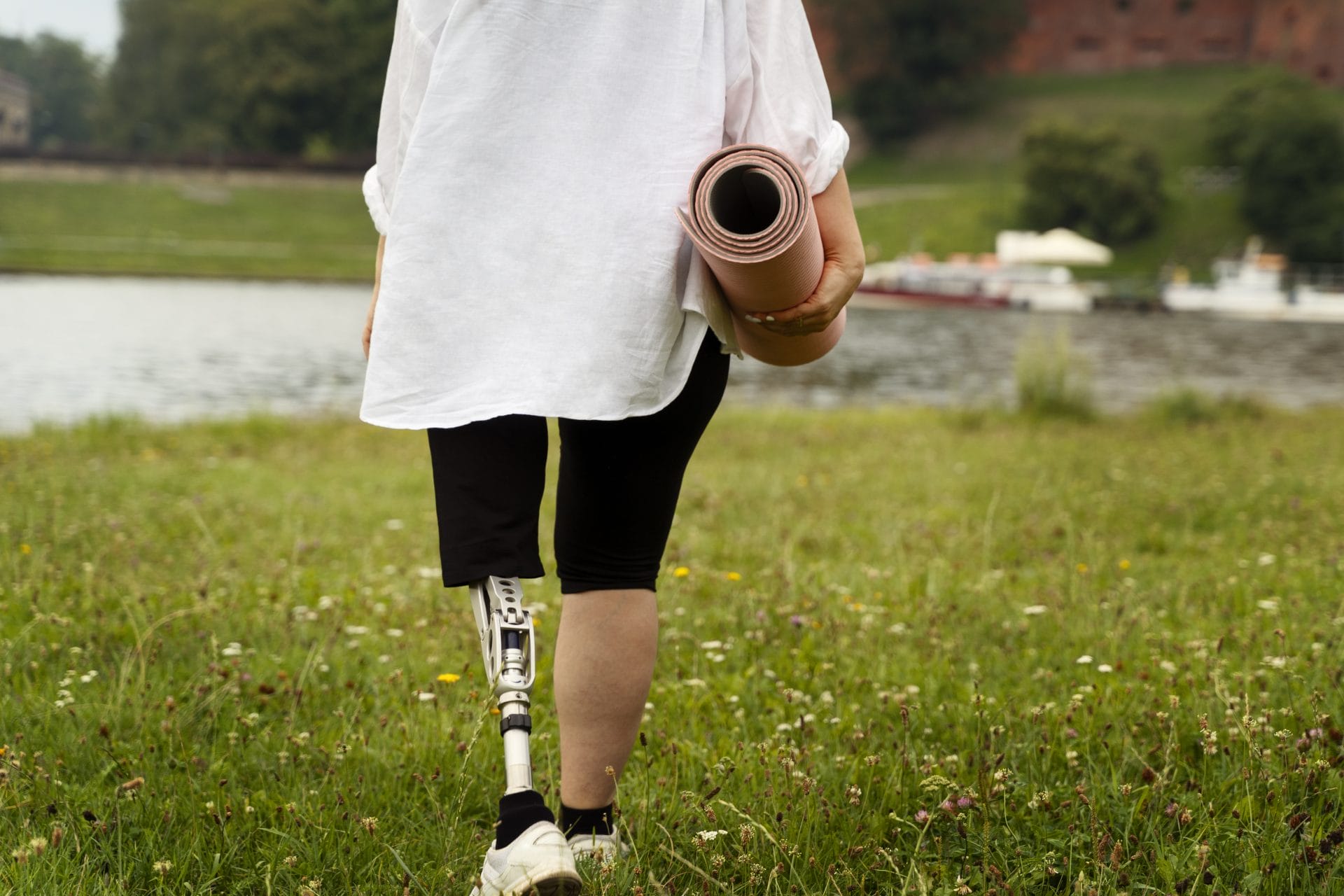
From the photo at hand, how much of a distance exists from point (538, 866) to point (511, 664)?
0.25 m

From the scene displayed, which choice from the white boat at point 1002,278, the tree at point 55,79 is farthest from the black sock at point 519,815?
the tree at point 55,79

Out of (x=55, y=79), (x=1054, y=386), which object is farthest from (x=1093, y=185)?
(x=55, y=79)

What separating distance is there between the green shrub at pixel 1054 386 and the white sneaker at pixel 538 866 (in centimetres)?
977

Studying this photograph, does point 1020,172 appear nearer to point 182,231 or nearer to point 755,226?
point 182,231

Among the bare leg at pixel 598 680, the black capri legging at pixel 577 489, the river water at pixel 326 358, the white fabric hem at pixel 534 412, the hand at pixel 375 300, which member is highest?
the hand at pixel 375 300

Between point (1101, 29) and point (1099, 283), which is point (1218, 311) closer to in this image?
point (1099, 283)

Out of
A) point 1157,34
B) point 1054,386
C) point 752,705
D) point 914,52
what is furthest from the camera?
point 914,52

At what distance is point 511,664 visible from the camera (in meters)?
1.63

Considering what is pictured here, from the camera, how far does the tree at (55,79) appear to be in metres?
100

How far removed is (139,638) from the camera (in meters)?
2.60

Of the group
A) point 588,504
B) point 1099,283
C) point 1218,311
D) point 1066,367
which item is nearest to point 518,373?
point 588,504

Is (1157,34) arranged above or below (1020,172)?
above

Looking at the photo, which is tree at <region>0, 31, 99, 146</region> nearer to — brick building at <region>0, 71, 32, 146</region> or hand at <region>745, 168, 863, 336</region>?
brick building at <region>0, 71, 32, 146</region>

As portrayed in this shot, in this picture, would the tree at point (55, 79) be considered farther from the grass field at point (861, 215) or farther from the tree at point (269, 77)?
the grass field at point (861, 215)
